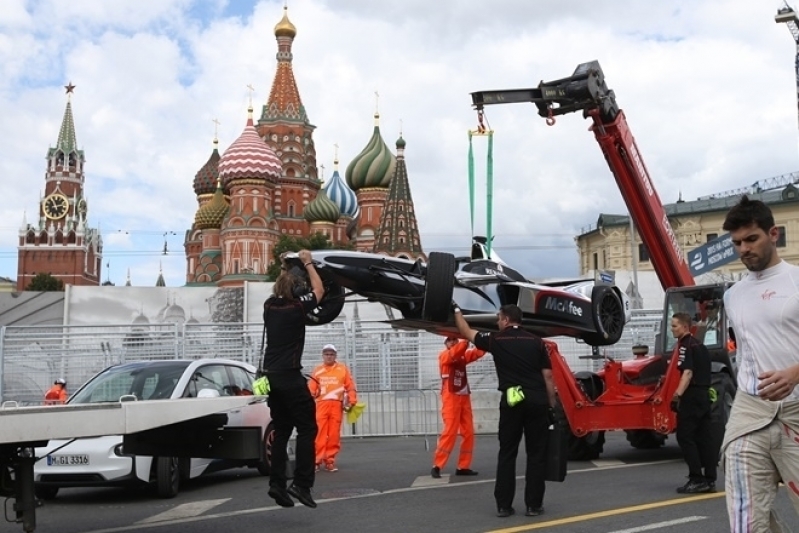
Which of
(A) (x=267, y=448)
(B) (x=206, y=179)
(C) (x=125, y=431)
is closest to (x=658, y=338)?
(A) (x=267, y=448)

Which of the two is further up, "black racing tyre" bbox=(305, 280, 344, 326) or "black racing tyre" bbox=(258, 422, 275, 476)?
"black racing tyre" bbox=(305, 280, 344, 326)

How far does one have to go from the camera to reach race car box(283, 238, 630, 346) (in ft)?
30.7

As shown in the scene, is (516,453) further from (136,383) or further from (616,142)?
(616,142)

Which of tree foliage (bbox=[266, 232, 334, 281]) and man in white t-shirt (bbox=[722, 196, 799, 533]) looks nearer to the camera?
man in white t-shirt (bbox=[722, 196, 799, 533])

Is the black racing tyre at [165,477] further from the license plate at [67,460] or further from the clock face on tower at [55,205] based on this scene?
the clock face on tower at [55,205]

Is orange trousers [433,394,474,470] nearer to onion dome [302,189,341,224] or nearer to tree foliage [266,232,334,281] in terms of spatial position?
tree foliage [266,232,334,281]

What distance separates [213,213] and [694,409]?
263ft

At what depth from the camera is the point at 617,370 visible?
12750 mm

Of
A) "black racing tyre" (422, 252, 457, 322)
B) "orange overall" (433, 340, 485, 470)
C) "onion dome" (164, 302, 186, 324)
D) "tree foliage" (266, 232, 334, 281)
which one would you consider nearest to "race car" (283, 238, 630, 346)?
"black racing tyre" (422, 252, 457, 322)

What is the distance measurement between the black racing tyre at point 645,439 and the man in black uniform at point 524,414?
599cm

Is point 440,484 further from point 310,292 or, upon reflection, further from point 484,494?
point 310,292

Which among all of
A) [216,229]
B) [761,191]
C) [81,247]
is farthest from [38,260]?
[761,191]

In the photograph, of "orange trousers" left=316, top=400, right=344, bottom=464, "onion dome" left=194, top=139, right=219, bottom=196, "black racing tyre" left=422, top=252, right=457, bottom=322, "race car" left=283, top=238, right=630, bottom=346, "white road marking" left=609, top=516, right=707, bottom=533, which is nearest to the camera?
"white road marking" left=609, top=516, right=707, bottom=533

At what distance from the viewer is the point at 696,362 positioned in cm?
1029
